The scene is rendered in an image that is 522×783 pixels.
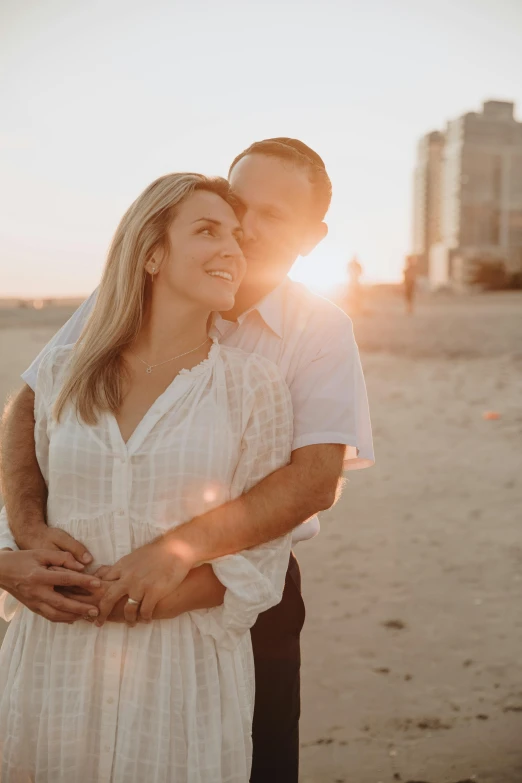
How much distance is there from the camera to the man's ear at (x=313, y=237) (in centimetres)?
307

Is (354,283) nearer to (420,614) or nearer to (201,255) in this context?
(420,614)

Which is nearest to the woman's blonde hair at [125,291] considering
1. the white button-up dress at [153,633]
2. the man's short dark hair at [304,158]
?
the white button-up dress at [153,633]

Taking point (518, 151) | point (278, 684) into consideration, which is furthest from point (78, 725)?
point (518, 151)

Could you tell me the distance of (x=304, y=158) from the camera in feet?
9.66

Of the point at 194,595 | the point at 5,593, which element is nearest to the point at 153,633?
the point at 194,595

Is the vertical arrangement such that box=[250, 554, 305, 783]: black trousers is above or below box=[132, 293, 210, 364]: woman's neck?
below

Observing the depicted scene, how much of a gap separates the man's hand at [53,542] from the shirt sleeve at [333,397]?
2.34 feet

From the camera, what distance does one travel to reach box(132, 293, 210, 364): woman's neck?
8.04ft

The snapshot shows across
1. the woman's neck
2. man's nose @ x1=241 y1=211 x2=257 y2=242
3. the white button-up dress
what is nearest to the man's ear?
man's nose @ x1=241 y1=211 x2=257 y2=242

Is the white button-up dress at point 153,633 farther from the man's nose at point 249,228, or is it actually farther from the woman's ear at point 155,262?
the man's nose at point 249,228

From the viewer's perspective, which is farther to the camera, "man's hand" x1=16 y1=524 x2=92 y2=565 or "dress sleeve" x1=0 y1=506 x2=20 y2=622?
"dress sleeve" x1=0 y1=506 x2=20 y2=622

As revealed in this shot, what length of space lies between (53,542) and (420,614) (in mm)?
3567

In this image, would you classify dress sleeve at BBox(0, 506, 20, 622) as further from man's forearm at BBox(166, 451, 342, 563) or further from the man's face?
the man's face

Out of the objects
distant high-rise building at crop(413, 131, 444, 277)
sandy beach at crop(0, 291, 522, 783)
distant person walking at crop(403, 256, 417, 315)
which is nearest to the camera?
sandy beach at crop(0, 291, 522, 783)
